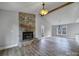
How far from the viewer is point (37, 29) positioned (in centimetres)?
265

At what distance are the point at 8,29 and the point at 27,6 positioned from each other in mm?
756

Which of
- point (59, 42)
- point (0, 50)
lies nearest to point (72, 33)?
point (59, 42)

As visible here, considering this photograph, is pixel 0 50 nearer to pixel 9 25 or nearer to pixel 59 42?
pixel 9 25

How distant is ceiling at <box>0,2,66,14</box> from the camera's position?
2.31 meters

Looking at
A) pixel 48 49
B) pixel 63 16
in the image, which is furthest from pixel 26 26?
pixel 63 16

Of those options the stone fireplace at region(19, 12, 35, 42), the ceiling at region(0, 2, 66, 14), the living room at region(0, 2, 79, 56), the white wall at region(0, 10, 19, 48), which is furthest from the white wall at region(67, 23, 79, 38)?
the white wall at region(0, 10, 19, 48)

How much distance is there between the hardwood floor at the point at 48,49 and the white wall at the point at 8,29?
0.60ft

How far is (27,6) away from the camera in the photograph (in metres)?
2.42

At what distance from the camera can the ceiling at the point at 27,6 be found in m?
2.31

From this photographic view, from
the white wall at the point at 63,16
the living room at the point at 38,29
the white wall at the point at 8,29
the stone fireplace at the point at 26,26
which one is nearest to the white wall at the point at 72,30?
the living room at the point at 38,29

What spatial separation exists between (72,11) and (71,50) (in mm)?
982

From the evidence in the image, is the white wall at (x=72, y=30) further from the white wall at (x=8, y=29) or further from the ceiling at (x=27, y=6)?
the white wall at (x=8, y=29)

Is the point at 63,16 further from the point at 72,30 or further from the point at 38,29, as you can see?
the point at 38,29

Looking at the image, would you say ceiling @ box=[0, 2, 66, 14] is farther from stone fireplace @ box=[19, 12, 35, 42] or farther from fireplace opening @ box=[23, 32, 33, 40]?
fireplace opening @ box=[23, 32, 33, 40]
